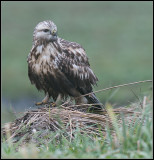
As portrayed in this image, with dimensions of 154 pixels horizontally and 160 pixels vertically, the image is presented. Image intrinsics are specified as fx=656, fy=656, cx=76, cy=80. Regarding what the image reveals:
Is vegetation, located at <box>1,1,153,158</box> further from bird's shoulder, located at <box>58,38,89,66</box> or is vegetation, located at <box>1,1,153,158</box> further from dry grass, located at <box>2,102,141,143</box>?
bird's shoulder, located at <box>58,38,89,66</box>

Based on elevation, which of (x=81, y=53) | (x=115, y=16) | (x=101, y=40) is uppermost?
(x=115, y=16)

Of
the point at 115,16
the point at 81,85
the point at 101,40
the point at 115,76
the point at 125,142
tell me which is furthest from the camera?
the point at 115,16

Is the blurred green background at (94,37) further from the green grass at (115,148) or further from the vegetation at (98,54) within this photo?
the green grass at (115,148)

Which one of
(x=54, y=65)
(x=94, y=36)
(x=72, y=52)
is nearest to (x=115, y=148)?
(x=54, y=65)

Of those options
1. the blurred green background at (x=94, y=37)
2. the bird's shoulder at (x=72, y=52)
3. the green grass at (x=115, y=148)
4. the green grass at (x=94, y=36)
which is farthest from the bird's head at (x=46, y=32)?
the green grass at (x=94, y=36)

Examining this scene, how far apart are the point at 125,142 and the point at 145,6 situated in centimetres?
2570

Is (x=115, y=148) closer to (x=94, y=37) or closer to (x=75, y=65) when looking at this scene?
(x=75, y=65)

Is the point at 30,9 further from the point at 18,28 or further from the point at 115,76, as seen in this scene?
the point at 115,76

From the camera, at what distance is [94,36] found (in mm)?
24875

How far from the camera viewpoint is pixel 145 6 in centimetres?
3078

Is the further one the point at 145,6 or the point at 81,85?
the point at 145,6

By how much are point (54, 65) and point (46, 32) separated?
42 cm

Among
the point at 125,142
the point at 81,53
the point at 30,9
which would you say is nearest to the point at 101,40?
the point at 30,9

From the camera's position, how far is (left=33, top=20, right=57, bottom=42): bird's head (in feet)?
26.5
